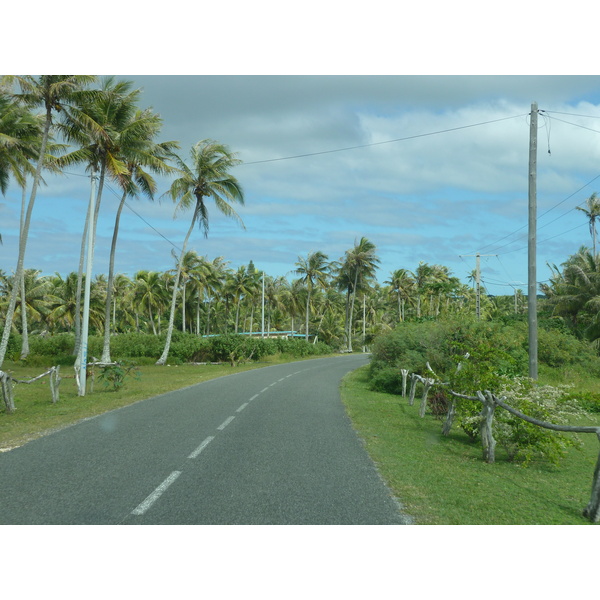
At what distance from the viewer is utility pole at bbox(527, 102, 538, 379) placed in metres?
16.3

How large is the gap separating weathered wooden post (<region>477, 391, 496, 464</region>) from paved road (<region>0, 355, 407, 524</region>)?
7.12 feet

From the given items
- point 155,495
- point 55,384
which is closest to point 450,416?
point 155,495

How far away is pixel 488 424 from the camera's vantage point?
9.77 metres

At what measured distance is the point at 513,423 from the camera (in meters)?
10.1

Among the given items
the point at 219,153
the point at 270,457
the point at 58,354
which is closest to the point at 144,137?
the point at 219,153

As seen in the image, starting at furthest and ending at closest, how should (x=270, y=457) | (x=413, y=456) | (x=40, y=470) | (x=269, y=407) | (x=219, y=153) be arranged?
(x=219, y=153), (x=269, y=407), (x=413, y=456), (x=270, y=457), (x=40, y=470)

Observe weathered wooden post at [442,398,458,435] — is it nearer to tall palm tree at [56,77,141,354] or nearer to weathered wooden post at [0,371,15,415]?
weathered wooden post at [0,371,15,415]

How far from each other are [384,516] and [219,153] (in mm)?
35677

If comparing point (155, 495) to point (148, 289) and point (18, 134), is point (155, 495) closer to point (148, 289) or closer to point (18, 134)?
point (18, 134)

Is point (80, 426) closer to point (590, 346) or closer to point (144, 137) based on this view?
point (144, 137)

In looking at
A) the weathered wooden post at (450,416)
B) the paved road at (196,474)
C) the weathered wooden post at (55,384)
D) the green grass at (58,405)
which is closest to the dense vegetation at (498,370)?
the weathered wooden post at (450,416)

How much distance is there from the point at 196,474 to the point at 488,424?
5172 mm

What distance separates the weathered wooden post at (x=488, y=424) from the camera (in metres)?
9.66

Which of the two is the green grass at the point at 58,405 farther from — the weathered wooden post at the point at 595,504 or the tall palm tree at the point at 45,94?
the weathered wooden post at the point at 595,504
